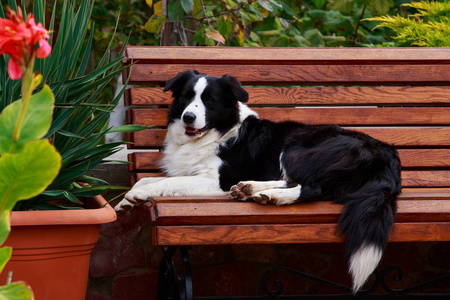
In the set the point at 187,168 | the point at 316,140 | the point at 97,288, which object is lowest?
the point at 97,288

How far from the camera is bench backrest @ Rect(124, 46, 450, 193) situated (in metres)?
2.99

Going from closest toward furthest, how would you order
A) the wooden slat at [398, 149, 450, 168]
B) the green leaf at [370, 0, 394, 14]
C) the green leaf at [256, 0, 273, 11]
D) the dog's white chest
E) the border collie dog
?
the border collie dog, the dog's white chest, the wooden slat at [398, 149, 450, 168], the green leaf at [256, 0, 273, 11], the green leaf at [370, 0, 394, 14]

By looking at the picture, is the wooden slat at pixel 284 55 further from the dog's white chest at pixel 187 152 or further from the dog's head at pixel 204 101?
the dog's white chest at pixel 187 152

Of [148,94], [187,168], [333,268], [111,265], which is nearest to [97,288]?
[111,265]

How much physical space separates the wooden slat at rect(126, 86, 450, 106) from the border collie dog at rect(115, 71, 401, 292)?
0.37 feet

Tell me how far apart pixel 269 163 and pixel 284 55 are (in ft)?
2.24

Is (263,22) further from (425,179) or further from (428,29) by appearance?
(425,179)

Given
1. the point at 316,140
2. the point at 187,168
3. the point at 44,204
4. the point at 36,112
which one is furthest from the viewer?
the point at 187,168

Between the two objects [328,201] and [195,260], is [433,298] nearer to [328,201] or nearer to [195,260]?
[328,201]

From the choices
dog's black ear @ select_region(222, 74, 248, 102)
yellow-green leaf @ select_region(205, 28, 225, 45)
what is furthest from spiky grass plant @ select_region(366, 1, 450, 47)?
dog's black ear @ select_region(222, 74, 248, 102)

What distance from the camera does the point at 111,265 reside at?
287 centimetres

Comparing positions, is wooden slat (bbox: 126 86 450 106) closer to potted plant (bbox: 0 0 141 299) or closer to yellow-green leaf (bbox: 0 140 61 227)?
potted plant (bbox: 0 0 141 299)

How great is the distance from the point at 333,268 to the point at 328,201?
905mm

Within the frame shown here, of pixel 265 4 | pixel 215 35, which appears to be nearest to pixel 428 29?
pixel 265 4
